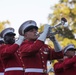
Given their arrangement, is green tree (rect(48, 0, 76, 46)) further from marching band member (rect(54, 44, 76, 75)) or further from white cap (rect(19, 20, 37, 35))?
white cap (rect(19, 20, 37, 35))

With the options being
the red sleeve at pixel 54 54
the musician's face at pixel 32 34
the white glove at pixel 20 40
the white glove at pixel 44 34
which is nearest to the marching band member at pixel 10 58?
the white glove at pixel 20 40

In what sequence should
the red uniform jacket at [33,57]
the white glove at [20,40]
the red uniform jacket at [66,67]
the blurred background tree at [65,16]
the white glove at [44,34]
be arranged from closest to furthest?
the white glove at [44,34] → the red uniform jacket at [33,57] → the white glove at [20,40] → the red uniform jacket at [66,67] → the blurred background tree at [65,16]

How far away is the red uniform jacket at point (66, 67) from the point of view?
10.0m

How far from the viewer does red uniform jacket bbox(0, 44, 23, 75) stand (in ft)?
27.6

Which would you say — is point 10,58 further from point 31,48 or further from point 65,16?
point 65,16

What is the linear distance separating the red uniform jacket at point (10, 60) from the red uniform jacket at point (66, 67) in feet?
5.34

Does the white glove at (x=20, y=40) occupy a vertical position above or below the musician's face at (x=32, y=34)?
below

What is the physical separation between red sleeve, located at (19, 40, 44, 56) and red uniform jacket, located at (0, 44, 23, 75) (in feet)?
0.97

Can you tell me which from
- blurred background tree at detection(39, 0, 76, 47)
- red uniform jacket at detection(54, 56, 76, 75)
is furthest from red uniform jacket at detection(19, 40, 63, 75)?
blurred background tree at detection(39, 0, 76, 47)

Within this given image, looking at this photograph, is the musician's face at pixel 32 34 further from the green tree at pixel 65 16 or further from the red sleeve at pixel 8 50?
the green tree at pixel 65 16

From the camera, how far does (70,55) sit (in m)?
10.4

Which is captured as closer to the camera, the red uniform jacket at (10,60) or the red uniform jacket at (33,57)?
the red uniform jacket at (33,57)

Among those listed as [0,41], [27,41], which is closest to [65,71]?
[0,41]

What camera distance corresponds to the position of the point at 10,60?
862cm
